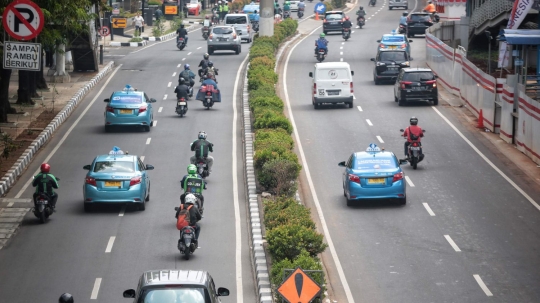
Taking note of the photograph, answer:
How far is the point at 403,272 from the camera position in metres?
20.4

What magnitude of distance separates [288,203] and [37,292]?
20.0 ft

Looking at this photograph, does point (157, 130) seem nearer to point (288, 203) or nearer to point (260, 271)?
point (288, 203)

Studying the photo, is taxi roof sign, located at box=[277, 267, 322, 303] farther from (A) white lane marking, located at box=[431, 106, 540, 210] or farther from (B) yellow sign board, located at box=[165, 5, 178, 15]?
(B) yellow sign board, located at box=[165, 5, 178, 15]

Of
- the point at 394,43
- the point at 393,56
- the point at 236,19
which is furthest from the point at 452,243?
the point at 236,19

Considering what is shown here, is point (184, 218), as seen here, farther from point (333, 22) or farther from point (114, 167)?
point (333, 22)

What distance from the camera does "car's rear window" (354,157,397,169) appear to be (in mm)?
26172

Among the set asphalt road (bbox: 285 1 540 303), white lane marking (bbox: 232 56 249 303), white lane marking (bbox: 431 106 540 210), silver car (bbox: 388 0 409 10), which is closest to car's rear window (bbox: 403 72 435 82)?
asphalt road (bbox: 285 1 540 303)

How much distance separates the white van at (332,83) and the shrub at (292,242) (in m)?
22.6

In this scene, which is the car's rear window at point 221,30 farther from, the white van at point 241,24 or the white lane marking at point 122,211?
the white lane marking at point 122,211

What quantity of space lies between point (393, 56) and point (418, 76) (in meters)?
7.16

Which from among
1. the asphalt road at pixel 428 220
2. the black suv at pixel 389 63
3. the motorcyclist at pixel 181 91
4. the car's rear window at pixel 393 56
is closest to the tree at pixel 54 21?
the motorcyclist at pixel 181 91

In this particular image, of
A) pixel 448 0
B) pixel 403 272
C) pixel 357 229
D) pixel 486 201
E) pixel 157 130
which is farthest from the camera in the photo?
pixel 448 0

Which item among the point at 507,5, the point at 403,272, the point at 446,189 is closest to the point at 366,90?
the point at 507,5

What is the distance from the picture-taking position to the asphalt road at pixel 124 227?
19688mm
